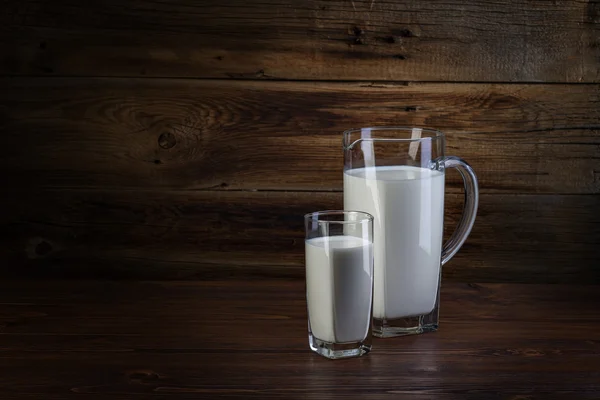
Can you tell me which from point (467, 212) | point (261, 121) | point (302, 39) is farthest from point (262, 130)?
point (467, 212)

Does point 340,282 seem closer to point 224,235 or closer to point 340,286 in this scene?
point 340,286

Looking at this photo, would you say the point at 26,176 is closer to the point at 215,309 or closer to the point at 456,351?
the point at 215,309

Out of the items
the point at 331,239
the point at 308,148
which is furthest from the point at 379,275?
the point at 308,148

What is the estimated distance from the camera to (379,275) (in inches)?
33.5

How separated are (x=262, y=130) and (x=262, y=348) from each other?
1.83 ft

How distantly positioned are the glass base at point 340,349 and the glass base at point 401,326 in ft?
0.20

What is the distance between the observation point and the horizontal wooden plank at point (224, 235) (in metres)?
1.31

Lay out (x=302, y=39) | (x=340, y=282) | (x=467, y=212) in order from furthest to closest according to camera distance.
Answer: (x=302, y=39) → (x=467, y=212) → (x=340, y=282)

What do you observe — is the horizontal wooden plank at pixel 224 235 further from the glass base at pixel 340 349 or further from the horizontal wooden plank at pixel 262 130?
the glass base at pixel 340 349

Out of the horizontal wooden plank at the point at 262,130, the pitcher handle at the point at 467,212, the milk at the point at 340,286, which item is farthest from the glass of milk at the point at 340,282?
the horizontal wooden plank at the point at 262,130

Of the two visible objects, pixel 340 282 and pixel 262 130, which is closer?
pixel 340 282

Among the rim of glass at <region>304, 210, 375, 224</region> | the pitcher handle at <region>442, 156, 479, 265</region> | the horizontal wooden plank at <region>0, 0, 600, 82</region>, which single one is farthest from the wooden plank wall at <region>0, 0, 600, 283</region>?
the rim of glass at <region>304, 210, 375, 224</region>

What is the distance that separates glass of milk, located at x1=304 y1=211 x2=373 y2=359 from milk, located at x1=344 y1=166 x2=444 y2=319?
51 millimetres

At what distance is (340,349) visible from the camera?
2.58 feet
